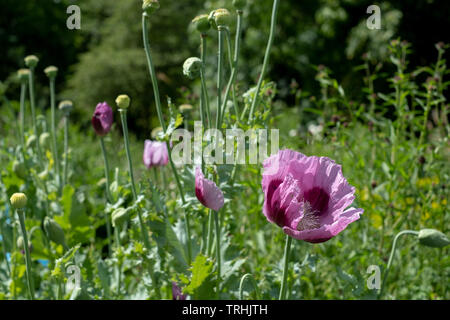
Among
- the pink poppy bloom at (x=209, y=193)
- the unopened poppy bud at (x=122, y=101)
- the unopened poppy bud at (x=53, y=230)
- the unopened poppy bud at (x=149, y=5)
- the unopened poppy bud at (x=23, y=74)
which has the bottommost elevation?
the unopened poppy bud at (x=53, y=230)

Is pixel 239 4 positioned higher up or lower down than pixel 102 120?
higher up

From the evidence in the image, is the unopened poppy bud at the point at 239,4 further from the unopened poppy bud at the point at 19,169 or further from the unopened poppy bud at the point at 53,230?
the unopened poppy bud at the point at 19,169

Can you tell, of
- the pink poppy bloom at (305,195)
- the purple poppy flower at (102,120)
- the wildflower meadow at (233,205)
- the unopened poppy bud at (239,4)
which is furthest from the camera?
the purple poppy flower at (102,120)

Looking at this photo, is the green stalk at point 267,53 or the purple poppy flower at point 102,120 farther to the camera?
the purple poppy flower at point 102,120

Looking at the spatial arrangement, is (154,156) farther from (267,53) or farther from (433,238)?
(433,238)

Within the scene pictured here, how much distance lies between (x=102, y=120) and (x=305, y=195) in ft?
1.91

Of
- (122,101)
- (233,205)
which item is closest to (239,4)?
(122,101)

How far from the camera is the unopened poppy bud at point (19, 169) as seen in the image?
1.45m

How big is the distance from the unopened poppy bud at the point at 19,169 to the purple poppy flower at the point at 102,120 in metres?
0.43

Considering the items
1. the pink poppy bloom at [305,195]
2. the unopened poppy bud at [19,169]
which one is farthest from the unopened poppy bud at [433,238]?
the unopened poppy bud at [19,169]

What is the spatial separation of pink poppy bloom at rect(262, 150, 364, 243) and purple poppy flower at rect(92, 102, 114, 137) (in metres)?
0.54

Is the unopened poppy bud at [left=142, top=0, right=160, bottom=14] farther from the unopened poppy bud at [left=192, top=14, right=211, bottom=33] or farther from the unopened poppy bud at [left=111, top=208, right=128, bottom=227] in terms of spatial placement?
the unopened poppy bud at [left=111, top=208, right=128, bottom=227]

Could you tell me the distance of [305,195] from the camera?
76cm

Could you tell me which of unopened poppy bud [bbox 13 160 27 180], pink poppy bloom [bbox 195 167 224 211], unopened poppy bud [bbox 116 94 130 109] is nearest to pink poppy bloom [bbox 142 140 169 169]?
unopened poppy bud [bbox 13 160 27 180]
